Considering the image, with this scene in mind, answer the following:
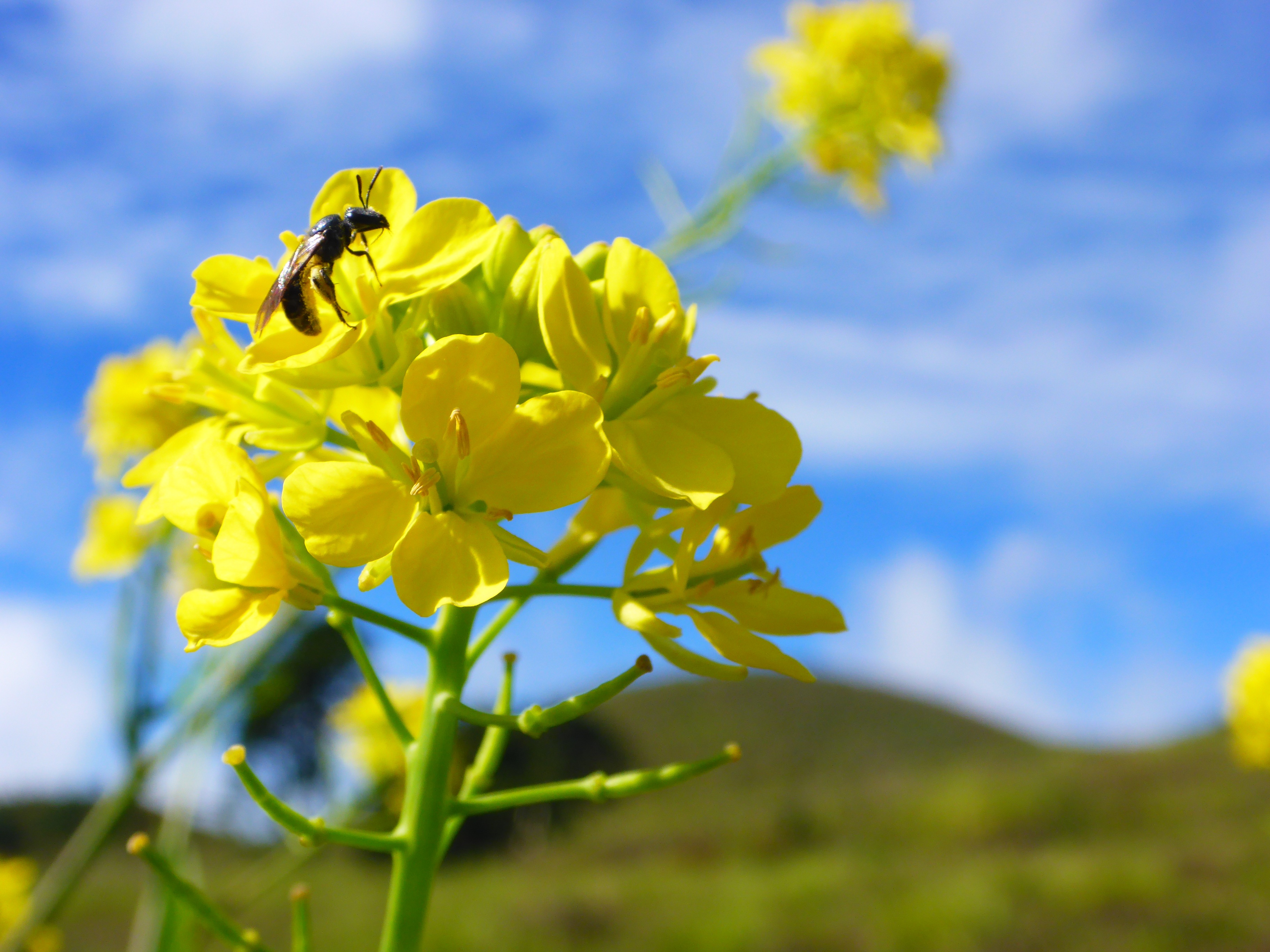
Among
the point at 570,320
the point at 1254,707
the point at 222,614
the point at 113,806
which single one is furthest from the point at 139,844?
the point at 1254,707

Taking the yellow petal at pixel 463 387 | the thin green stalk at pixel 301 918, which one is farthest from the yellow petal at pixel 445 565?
the thin green stalk at pixel 301 918

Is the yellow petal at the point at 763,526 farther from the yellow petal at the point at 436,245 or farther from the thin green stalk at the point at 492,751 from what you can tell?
the yellow petal at the point at 436,245

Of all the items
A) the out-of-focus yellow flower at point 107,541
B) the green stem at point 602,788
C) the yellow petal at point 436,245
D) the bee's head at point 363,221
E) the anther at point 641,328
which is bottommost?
the green stem at point 602,788

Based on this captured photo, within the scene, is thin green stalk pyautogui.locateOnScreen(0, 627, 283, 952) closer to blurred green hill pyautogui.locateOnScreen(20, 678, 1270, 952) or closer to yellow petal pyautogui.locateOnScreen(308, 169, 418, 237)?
blurred green hill pyautogui.locateOnScreen(20, 678, 1270, 952)

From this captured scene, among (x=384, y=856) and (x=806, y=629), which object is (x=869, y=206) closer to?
(x=806, y=629)

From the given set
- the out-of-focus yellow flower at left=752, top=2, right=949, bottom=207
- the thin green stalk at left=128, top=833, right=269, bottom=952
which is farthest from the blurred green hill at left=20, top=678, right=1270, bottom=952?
the out-of-focus yellow flower at left=752, top=2, right=949, bottom=207
